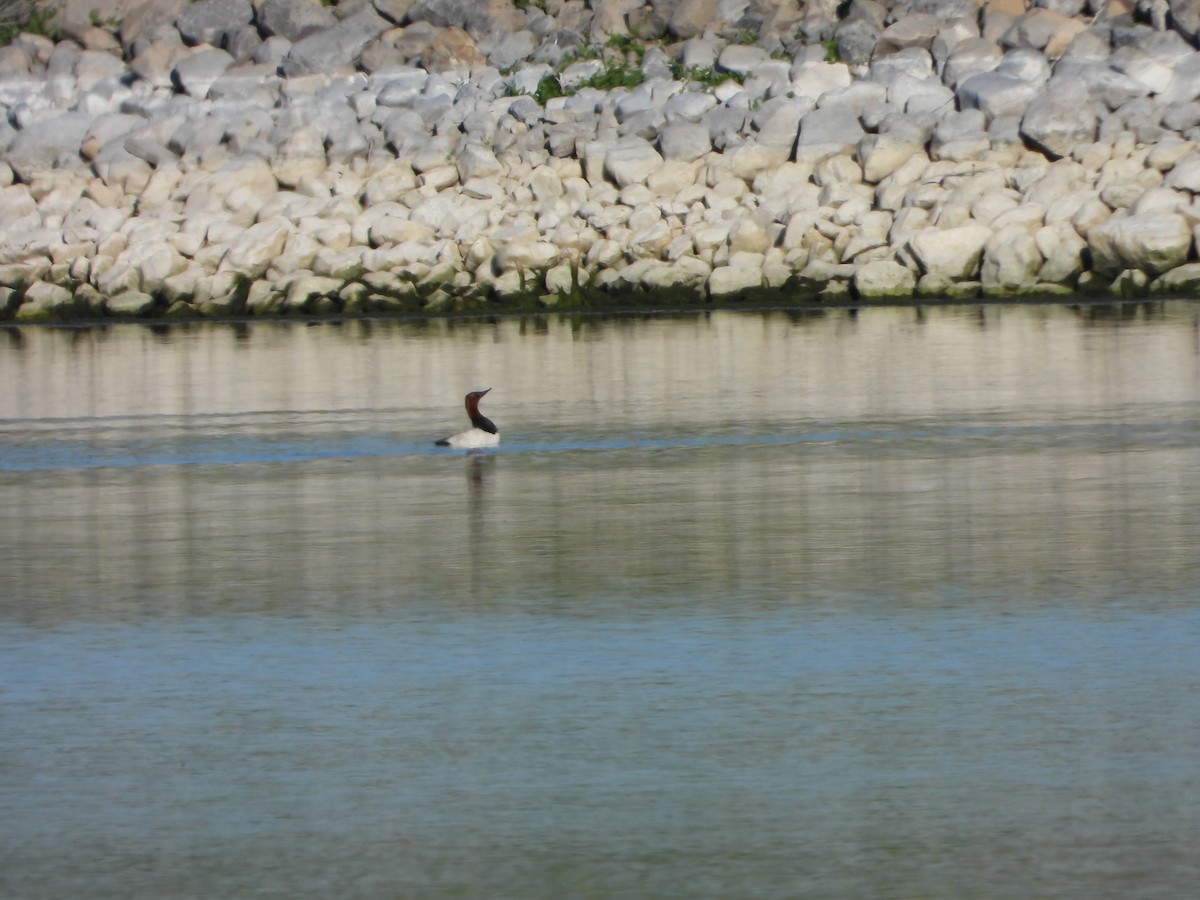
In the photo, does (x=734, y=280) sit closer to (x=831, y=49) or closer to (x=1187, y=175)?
(x=1187, y=175)

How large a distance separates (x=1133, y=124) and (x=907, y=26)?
18.1ft

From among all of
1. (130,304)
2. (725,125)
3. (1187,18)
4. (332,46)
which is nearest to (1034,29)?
(1187,18)

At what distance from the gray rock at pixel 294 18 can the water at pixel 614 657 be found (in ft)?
87.1

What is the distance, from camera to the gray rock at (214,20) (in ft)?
142

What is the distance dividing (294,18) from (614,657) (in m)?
35.9

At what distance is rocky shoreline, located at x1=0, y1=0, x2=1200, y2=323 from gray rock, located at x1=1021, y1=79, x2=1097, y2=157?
41 mm

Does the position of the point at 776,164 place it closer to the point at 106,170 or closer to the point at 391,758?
the point at 106,170

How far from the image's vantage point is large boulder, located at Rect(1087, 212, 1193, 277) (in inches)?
1206

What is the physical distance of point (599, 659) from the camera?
7832 millimetres

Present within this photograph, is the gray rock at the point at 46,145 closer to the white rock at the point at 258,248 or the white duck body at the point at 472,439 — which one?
the white rock at the point at 258,248

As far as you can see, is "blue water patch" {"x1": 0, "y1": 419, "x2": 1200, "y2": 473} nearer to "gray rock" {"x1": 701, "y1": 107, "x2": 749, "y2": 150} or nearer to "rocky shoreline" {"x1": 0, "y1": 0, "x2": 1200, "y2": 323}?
"rocky shoreline" {"x1": 0, "y1": 0, "x2": 1200, "y2": 323}

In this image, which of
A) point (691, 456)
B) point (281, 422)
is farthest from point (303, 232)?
point (691, 456)

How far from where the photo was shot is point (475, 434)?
14.9 m

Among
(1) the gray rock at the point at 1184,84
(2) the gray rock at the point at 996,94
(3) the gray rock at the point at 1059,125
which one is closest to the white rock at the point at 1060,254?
(3) the gray rock at the point at 1059,125
